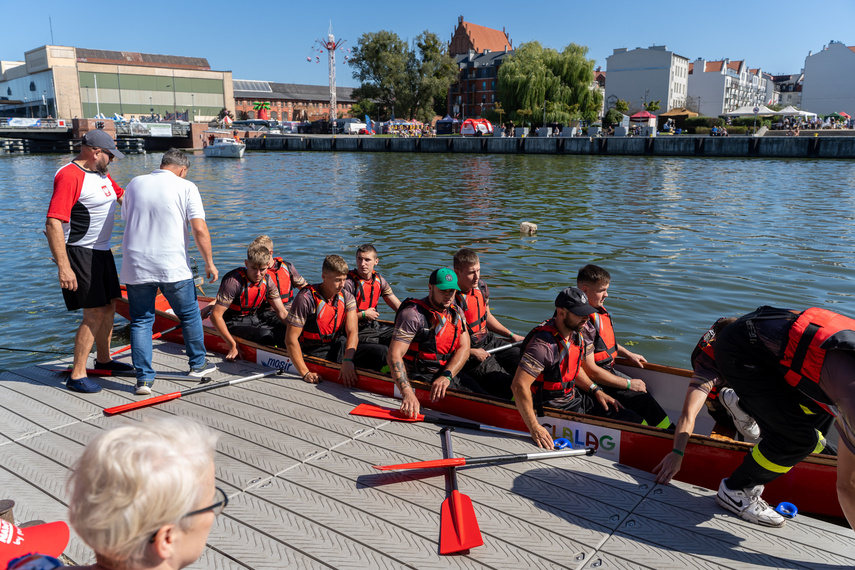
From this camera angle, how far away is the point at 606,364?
5.41m

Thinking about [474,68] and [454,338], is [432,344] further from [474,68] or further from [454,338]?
[474,68]

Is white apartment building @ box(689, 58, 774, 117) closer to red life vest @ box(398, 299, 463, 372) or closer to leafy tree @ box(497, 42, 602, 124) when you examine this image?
leafy tree @ box(497, 42, 602, 124)

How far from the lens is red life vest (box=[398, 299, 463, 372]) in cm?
518

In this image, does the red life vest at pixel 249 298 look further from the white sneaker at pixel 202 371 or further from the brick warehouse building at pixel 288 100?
the brick warehouse building at pixel 288 100

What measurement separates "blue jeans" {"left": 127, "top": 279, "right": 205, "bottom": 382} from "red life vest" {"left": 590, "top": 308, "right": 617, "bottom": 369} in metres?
3.58

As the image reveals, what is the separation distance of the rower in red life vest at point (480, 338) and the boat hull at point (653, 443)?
0.58 meters

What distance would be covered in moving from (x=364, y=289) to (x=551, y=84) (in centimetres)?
5217

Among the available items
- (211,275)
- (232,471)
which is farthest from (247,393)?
(232,471)

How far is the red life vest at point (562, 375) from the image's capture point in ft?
15.1

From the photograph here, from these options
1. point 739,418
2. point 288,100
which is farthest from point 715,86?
point 739,418

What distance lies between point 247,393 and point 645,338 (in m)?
5.99

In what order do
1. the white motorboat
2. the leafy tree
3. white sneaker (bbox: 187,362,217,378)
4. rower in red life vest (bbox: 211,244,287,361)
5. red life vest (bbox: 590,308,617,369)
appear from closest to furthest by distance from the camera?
1. red life vest (bbox: 590,308,617,369)
2. white sneaker (bbox: 187,362,217,378)
3. rower in red life vest (bbox: 211,244,287,361)
4. the white motorboat
5. the leafy tree

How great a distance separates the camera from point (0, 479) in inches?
155

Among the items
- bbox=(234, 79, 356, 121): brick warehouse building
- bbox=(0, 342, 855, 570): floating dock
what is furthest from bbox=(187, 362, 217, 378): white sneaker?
bbox=(234, 79, 356, 121): brick warehouse building
